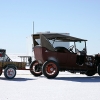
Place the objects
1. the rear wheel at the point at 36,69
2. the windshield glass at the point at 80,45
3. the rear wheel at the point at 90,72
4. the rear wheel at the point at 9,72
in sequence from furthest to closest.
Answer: the rear wheel at the point at 90,72, the rear wheel at the point at 36,69, the windshield glass at the point at 80,45, the rear wheel at the point at 9,72

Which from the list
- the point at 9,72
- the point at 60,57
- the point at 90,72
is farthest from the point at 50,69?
the point at 90,72

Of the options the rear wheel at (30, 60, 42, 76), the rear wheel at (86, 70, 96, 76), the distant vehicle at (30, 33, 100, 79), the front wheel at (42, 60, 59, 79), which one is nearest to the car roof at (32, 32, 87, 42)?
the distant vehicle at (30, 33, 100, 79)

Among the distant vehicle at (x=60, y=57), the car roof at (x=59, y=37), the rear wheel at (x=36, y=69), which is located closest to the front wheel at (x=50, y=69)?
the distant vehicle at (x=60, y=57)

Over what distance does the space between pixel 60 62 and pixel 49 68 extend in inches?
25.0

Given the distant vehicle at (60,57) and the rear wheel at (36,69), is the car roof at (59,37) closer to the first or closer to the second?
the distant vehicle at (60,57)

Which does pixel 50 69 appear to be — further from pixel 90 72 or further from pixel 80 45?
pixel 90 72

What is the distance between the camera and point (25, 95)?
22.0ft

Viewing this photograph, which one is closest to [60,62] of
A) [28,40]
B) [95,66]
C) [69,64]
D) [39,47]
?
[69,64]

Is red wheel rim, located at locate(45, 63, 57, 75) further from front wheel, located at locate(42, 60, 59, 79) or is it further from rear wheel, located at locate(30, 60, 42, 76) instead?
rear wheel, located at locate(30, 60, 42, 76)

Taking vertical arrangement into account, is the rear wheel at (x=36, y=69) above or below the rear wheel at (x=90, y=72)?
above

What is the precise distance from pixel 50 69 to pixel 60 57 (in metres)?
0.72

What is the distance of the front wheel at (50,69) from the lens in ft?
37.4

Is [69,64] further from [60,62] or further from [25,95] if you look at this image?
[25,95]

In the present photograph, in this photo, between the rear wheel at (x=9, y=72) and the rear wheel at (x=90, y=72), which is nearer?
the rear wheel at (x=9, y=72)
